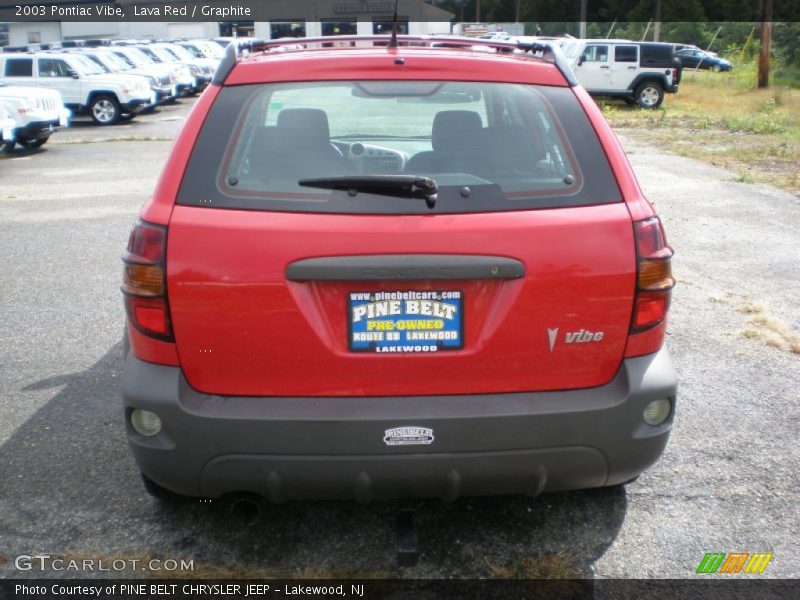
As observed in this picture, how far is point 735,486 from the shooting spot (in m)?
3.80

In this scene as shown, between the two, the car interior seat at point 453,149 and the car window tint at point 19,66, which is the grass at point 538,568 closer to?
the car interior seat at point 453,149

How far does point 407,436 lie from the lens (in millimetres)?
2824

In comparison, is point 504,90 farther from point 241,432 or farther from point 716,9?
point 716,9

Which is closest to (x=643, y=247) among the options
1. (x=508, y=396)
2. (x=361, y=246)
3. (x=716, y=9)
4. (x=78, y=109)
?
(x=508, y=396)

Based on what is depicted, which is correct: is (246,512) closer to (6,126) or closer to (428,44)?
(428,44)

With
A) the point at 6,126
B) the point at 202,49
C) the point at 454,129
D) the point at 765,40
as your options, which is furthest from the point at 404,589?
the point at 202,49

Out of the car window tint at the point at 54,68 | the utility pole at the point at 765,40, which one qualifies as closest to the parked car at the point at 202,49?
the car window tint at the point at 54,68

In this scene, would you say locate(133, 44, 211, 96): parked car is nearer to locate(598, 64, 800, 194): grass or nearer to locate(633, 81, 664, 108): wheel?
locate(598, 64, 800, 194): grass

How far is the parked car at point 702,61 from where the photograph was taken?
43.6 meters

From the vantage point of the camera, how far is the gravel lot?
3.30m

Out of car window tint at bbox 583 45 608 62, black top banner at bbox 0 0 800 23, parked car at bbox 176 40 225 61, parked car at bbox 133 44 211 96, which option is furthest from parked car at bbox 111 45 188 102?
black top banner at bbox 0 0 800 23

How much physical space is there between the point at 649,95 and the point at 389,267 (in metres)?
24.5

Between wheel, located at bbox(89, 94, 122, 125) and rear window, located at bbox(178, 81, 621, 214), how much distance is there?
2044 centimetres

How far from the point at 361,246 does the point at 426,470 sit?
0.76 m
